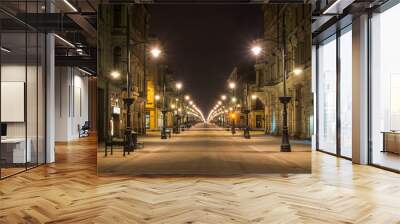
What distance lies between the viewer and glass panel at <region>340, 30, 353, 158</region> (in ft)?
42.2

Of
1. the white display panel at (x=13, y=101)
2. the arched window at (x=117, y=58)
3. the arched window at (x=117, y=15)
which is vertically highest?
the arched window at (x=117, y=15)

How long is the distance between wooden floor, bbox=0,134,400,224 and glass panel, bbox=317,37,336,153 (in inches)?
194

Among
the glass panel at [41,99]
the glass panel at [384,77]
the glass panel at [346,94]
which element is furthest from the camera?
the glass panel at [346,94]

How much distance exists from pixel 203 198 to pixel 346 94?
800 centimetres

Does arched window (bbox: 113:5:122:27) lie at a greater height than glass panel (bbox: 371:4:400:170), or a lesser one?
greater

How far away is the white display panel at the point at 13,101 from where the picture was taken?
11.6 meters

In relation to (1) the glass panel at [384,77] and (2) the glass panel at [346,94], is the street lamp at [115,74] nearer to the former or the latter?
(2) the glass panel at [346,94]

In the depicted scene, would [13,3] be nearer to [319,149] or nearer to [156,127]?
[319,149]

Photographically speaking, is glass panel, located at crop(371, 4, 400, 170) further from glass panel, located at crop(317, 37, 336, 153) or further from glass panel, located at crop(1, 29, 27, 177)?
glass panel, located at crop(1, 29, 27, 177)

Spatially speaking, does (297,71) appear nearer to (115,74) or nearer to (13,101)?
(115,74)

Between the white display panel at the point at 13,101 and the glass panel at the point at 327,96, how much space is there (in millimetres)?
9684

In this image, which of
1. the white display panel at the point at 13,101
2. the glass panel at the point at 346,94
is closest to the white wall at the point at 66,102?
the white display panel at the point at 13,101

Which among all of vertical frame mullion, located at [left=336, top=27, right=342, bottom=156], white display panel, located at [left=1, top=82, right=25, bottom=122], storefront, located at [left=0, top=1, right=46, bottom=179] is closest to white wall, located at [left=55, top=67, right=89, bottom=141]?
storefront, located at [left=0, top=1, right=46, bottom=179]

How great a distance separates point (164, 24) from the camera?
45.0ft
